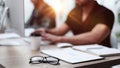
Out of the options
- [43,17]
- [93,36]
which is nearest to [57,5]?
[43,17]

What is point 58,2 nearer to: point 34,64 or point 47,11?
point 47,11

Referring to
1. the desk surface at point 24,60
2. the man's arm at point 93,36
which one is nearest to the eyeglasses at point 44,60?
the desk surface at point 24,60

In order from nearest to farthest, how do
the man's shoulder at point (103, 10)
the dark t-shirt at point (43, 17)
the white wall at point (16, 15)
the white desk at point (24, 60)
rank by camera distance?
the white desk at point (24, 60) < the man's shoulder at point (103, 10) < the dark t-shirt at point (43, 17) < the white wall at point (16, 15)

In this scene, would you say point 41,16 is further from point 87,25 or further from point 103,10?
point 103,10

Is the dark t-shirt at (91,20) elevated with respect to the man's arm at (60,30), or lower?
elevated

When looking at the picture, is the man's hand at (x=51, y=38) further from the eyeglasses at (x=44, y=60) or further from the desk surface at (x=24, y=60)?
the eyeglasses at (x=44, y=60)

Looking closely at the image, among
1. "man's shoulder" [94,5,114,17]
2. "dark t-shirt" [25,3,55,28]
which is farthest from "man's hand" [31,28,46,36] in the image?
"man's shoulder" [94,5,114,17]

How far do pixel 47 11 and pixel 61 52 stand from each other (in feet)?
2.83

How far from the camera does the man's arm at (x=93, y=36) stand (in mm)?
2072

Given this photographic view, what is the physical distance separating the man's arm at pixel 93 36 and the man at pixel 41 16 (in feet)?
1.07

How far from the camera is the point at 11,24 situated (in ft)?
9.71

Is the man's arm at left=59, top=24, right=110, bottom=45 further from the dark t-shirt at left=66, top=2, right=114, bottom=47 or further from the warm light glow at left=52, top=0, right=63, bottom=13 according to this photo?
the warm light glow at left=52, top=0, right=63, bottom=13

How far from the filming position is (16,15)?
2.83 m

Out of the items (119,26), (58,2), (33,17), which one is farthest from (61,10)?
(119,26)
